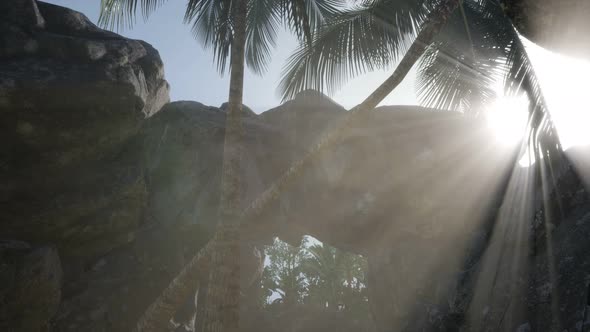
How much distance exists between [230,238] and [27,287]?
21.6 ft

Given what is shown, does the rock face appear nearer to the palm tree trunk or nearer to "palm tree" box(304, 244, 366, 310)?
the palm tree trunk

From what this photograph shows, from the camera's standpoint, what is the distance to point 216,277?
5.29m

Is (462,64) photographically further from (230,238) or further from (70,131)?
(70,131)

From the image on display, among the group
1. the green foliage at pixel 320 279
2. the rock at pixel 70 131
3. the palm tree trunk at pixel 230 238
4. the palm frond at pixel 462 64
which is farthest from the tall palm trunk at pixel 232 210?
the green foliage at pixel 320 279

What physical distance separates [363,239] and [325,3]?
313 inches

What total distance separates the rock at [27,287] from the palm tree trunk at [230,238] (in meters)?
6.31

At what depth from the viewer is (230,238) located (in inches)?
222

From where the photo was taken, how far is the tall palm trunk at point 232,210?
5.09 meters

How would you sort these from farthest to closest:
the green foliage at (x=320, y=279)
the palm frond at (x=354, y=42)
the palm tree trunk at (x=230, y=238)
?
the green foliage at (x=320, y=279), the palm frond at (x=354, y=42), the palm tree trunk at (x=230, y=238)

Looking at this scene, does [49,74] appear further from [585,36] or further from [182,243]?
[585,36]

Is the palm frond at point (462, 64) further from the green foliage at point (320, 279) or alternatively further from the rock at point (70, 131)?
the green foliage at point (320, 279)

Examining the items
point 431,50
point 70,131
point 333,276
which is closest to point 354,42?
point 431,50

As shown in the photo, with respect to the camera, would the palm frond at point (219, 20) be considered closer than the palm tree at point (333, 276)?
Yes

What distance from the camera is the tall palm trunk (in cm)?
509
